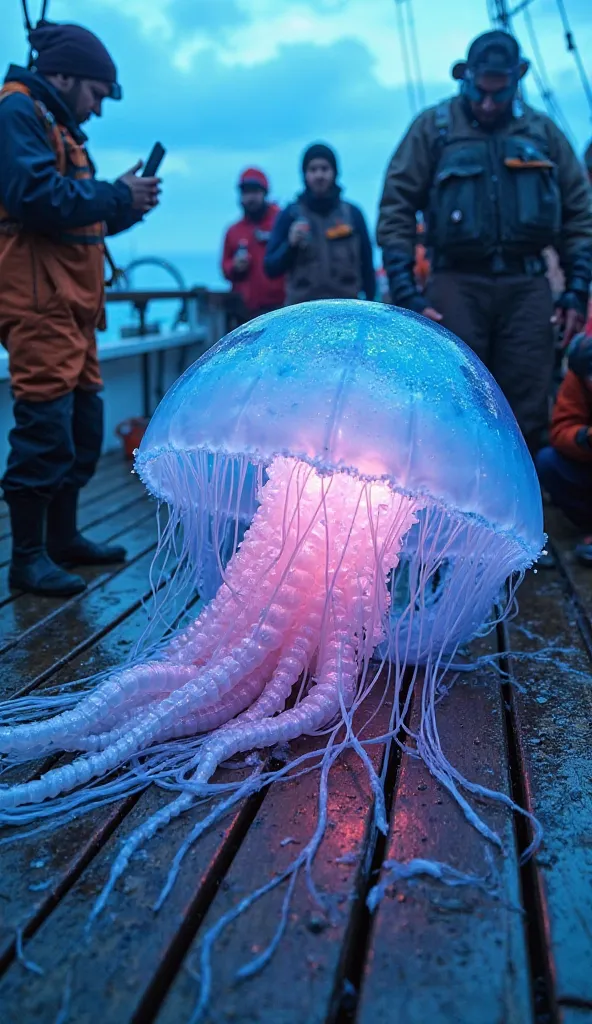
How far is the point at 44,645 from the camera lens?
2426 millimetres

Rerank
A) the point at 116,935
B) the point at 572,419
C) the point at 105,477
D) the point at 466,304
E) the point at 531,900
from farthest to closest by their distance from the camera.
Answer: the point at 105,477
the point at 572,419
the point at 466,304
the point at 531,900
the point at 116,935

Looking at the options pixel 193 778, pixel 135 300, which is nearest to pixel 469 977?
pixel 193 778

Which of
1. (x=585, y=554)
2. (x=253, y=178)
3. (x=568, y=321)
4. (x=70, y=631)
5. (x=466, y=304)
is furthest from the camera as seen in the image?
(x=253, y=178)

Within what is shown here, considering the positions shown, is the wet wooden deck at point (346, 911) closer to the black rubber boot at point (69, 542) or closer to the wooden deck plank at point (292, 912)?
the wooden deck plank at point (292, 912)

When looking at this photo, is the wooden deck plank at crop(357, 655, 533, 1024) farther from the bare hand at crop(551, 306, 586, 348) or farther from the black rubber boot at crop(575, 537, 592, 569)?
the bare hand at crop(551, 306, 586, 348)

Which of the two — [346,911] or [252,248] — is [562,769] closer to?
[346,911]

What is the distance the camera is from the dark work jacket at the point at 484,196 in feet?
11.2

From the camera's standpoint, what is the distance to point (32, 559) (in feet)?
9.46

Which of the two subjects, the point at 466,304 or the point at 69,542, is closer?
the point at 69,542

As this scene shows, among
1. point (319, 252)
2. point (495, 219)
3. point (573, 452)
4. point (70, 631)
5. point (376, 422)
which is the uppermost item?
A: point (319, 252)

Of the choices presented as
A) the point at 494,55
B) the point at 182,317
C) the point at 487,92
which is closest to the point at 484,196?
the point at 487,92

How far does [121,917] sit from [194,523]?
107cm

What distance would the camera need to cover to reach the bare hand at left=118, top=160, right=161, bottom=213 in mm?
2896

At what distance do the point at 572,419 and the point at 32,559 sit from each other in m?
2.36
